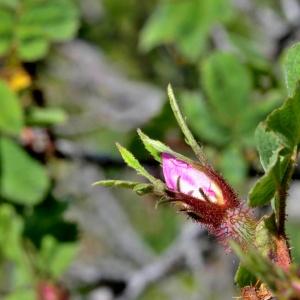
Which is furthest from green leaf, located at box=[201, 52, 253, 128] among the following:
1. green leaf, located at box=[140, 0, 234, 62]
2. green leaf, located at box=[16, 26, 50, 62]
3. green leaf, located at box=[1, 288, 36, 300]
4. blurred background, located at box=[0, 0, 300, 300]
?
green leaf, located at box=[1, 288, 36, 300]

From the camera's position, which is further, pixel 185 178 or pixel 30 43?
pixel 30 43

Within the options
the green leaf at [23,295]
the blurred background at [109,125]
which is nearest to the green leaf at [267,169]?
the blurred background at [109,125]

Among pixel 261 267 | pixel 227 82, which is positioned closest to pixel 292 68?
pixel 261 267

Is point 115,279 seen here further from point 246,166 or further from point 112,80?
point 112,80

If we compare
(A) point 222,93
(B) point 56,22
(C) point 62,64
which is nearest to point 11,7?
(B) point 56,22

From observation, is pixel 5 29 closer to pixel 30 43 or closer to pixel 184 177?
pixel 30 43

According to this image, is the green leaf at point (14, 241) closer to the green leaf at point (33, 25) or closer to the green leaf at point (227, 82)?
the green leaf at point (33, 25)

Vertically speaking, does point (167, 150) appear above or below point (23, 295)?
above
